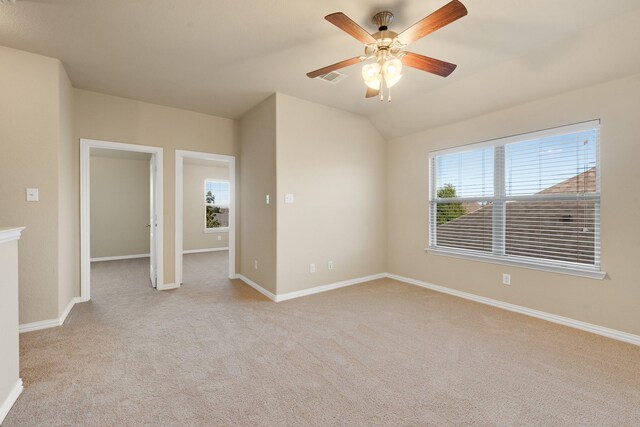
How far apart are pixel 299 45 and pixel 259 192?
2077mm

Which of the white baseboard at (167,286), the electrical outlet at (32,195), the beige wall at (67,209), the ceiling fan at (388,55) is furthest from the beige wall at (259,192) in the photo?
the electrical outlet at (32,195)

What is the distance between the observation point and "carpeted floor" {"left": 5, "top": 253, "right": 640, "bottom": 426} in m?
1.71

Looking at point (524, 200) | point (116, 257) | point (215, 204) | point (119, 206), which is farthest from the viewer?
point (215, 204)

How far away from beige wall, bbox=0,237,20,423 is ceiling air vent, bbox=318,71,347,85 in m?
2.93

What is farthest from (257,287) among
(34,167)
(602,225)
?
(602,225)

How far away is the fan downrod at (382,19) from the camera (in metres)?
2.14

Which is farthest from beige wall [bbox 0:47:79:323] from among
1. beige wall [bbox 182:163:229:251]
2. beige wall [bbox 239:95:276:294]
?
beige wall [bbox 182:163:229:251]

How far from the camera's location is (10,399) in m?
1.73

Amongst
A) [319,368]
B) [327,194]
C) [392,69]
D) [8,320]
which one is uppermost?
[392,69]

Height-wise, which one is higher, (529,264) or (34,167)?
(34,167)

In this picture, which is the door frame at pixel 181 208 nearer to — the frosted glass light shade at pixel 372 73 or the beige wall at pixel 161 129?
the beige wall at pixel 161 129

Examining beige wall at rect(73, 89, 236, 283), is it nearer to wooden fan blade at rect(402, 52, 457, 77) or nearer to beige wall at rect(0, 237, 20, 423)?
beige wall at rect(0, 237, 20, 423)

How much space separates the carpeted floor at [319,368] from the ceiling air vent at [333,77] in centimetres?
266

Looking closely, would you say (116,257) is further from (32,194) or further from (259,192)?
(259,192)
